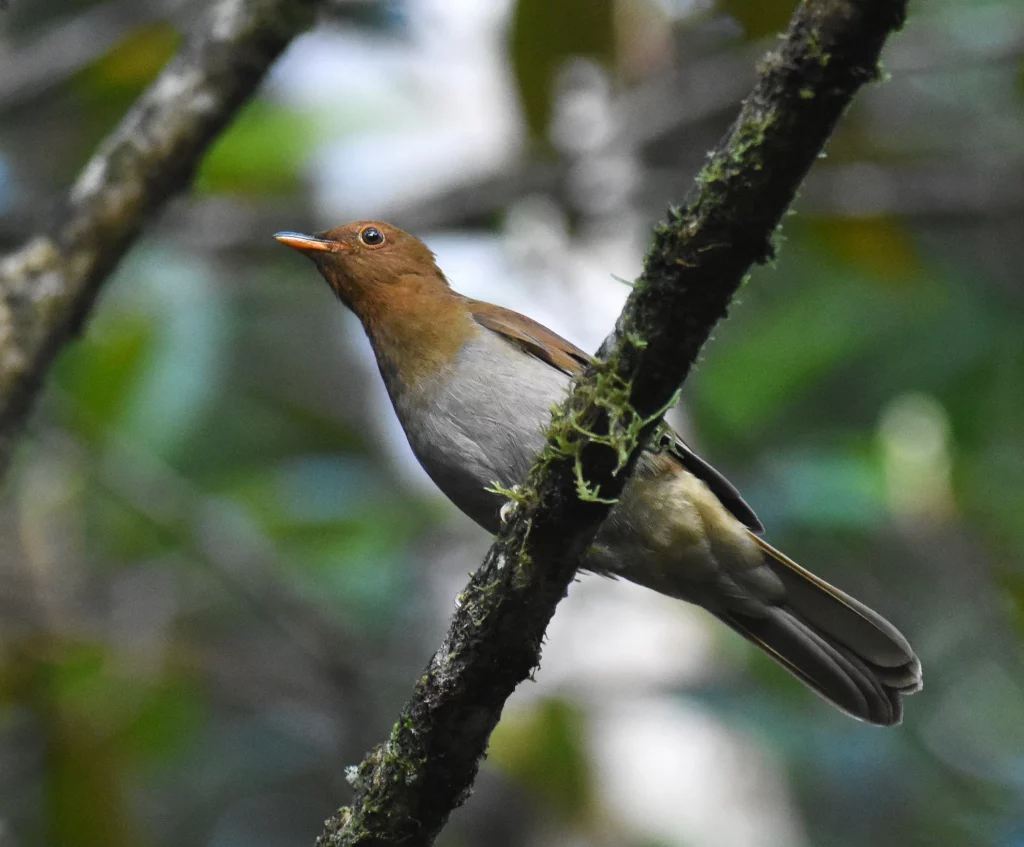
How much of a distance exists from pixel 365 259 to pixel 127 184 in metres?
1.17

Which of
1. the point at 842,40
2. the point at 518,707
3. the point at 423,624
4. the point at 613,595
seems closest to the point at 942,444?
the point at 613,595

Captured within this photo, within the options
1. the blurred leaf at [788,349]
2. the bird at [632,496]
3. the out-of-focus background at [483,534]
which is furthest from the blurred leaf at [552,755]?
the bird at [632,496]

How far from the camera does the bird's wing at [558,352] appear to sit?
4492 millimetres

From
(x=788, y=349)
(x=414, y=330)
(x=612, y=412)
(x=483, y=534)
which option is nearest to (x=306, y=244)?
(x=414, y=330)

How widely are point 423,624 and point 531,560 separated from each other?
5.49m

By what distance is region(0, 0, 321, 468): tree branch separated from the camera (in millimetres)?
4289

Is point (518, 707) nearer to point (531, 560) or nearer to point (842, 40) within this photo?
point (531, 560)

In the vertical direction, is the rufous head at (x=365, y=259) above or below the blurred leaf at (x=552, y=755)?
above

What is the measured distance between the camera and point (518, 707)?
24.2 feet

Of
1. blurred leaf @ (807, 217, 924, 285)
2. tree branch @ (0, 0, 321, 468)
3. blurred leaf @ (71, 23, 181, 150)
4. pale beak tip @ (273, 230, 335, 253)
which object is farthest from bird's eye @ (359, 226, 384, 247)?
blurred leaf @ (807, 217, 924, 285)

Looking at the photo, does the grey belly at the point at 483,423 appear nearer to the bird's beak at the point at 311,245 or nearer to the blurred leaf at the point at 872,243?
the bird's beak at the point at 311,245

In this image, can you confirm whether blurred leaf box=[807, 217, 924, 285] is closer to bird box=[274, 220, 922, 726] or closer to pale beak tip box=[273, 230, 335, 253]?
bird box=[274, 220, 922, 726]

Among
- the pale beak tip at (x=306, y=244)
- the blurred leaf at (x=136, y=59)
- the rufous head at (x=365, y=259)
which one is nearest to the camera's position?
the rufous head at (x=365, y=259)

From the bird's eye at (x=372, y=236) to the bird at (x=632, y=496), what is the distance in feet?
1.09
